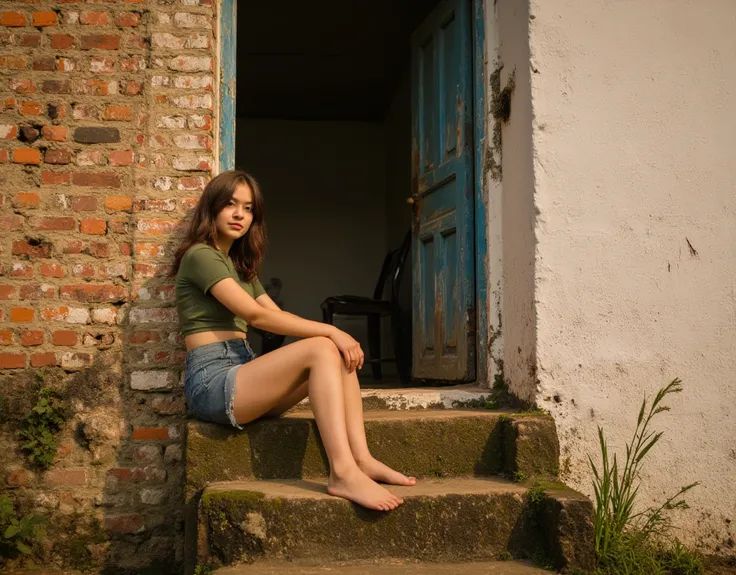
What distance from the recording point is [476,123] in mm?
3619

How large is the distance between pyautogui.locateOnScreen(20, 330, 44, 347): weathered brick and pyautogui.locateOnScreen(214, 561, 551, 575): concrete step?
53.8 inches

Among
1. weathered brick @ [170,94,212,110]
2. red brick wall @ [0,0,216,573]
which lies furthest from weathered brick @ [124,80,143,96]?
weathered brick @ [170,94,212,110]

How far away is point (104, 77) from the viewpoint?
312cm

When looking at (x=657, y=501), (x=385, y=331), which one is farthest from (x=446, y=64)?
(x=385, y=331)

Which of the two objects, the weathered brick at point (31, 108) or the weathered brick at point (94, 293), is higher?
the weathered brick at point (31, 108)

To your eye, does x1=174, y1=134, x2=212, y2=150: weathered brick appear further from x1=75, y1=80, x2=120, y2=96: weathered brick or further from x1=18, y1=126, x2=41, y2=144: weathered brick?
x1=18, y1=126, x2=41, y2=144: weathered brick

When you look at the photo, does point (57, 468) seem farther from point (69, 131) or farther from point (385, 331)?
point (385, 331)

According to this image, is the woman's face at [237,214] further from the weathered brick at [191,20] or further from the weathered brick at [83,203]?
the weathered brick at [191,20]

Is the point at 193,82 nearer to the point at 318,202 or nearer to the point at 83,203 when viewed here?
the point at 83,203

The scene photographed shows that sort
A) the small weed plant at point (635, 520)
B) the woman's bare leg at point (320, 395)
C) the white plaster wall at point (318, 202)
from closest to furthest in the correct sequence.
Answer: the woman's bare leg at point (320, 395) < the small weed plant at point (635, 520) < the white plaster wall at point (318, 202)

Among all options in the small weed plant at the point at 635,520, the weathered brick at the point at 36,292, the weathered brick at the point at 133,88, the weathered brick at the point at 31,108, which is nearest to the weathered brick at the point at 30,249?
the weathered brick at the point at 36,292

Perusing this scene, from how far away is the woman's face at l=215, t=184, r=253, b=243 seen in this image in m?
2.84

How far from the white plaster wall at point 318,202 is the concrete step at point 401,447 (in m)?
5.38

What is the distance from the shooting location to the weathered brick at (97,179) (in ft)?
10.2
